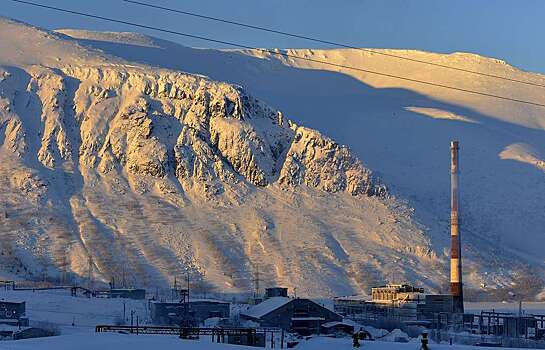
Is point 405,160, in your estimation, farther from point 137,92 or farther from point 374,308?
point 374,308

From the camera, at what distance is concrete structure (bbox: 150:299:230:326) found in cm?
8575

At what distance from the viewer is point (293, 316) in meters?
86.2

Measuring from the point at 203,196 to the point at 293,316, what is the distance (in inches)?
1930

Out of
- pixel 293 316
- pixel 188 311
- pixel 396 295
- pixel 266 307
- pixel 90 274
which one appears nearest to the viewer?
pixel 293 316

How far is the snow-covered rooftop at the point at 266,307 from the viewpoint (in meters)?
86.2

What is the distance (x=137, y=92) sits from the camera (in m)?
147

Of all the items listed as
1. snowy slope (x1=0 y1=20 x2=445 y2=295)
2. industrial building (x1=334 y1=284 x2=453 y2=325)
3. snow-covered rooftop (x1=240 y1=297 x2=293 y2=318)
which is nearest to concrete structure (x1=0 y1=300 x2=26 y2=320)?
snow-covered rooftop (x1=240 y1=297 x2=293 y2=318)

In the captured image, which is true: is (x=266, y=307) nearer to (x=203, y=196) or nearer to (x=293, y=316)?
(x=293, y=316)

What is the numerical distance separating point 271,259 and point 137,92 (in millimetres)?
36030

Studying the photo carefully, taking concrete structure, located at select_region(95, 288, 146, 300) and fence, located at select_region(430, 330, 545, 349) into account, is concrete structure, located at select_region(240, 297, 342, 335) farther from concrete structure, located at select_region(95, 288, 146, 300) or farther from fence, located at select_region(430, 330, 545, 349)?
concrete structure, located at select_region(95, 288, 146, 300)

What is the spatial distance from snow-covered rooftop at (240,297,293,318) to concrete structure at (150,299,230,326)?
6.03ft

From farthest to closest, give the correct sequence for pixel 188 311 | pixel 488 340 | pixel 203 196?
pixel 203 196 < pixel 188 311 < pixel 488 340

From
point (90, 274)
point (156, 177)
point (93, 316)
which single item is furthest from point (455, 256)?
point (156, 177)

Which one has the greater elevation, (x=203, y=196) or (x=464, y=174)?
(x=464, y=174)
